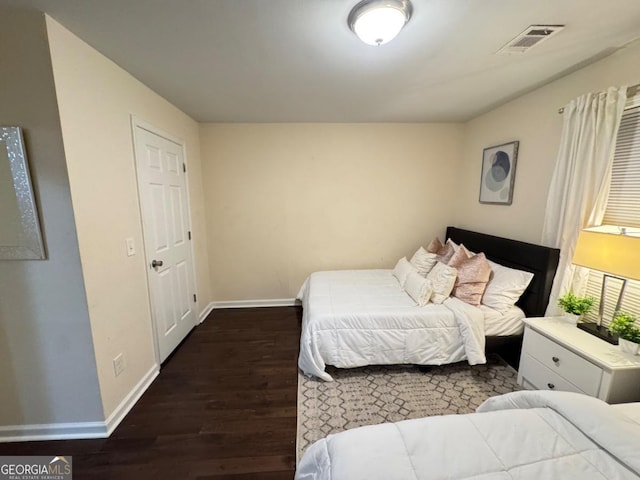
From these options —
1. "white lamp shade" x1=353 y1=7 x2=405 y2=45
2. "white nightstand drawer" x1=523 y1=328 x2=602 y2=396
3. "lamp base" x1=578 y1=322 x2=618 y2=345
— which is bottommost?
"white nightstand drawer" x1=523 y1=328 x2=602 y2=396

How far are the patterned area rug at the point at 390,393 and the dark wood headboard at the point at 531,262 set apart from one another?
629mm

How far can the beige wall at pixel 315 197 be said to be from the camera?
334cm

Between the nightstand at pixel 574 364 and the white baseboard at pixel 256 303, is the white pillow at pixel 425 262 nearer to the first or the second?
the nightstand at pixel 574 364

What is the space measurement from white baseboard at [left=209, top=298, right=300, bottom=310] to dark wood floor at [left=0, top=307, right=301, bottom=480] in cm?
96

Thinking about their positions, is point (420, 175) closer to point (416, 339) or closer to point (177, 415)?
point (416, 339)

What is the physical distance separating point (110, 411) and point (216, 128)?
2.97 metres

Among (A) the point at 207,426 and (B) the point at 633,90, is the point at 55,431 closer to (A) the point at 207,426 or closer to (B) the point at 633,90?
(A) the point at 207,426

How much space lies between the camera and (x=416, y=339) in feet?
7.14

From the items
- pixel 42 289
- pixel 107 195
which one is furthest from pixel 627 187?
pixel 42 289

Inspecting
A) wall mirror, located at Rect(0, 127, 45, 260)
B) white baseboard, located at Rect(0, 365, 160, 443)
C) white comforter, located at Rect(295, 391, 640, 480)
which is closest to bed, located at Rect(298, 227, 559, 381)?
white comforter, located at Rect(295, 391, 640, 480)

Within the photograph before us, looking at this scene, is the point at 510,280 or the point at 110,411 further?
the point at 510,280

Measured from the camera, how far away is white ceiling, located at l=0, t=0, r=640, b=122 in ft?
4.20

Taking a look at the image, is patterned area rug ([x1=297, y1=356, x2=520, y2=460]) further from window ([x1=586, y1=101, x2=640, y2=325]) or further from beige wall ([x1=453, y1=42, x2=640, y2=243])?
Result: beige wall ([x1=453, y1=42, x2=640, y2=243])

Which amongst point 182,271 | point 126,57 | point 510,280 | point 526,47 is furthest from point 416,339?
point 126,57
